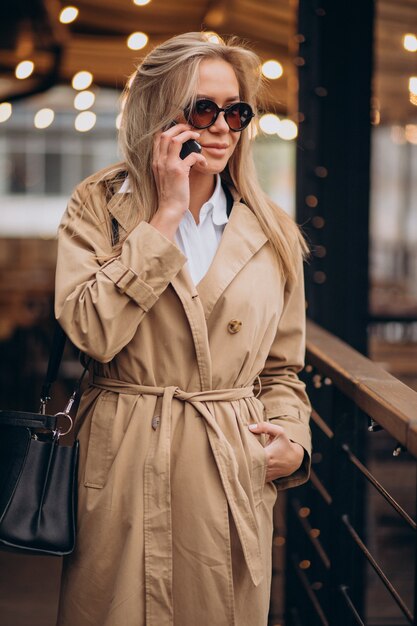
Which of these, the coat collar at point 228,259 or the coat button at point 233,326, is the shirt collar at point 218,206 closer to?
the coat collar at point 228,259

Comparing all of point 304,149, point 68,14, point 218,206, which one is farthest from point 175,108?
point 68,14

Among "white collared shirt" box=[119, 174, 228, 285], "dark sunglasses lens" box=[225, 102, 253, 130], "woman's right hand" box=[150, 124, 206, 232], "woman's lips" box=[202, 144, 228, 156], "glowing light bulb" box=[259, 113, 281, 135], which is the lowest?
"white collared shirt" box=[119, 174, 228, 285]

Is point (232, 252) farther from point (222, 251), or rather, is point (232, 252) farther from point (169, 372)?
point (169, 372)

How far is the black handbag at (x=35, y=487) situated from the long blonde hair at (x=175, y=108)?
475 millimetres

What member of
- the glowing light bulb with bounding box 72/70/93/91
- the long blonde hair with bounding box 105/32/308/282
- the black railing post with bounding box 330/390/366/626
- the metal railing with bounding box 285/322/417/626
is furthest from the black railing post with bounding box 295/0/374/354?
the glowing light bulb with bounding box 72/70/93/91

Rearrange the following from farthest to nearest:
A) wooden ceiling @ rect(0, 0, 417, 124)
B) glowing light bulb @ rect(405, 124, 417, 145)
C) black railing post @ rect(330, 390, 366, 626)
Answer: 1. glowing light bulb @ rect(405, 124, 417, 145)
2. wooden ceiling @ rect(0, 0, 417, 124)
3. black railing post @ rect(330, 390, 366, 626)

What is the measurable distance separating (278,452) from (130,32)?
5.47 metres

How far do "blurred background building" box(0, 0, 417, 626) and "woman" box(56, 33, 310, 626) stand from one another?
0.40 m

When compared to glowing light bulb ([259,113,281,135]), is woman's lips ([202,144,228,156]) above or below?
below

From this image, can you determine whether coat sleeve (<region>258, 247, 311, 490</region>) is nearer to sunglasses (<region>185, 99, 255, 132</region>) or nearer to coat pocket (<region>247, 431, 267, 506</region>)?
coat pocket (<region>247, 431, 267, 506</region>)

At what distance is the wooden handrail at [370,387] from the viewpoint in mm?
1714

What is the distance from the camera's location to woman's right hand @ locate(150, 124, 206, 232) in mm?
1848

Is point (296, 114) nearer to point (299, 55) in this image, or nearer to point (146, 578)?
point (299, 55)

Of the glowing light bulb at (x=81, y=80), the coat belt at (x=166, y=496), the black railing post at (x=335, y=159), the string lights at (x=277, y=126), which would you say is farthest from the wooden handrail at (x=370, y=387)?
the glowing light bulb at (x=81, y=80)
